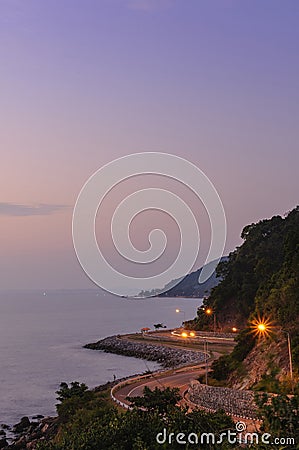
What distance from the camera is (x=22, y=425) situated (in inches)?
1891

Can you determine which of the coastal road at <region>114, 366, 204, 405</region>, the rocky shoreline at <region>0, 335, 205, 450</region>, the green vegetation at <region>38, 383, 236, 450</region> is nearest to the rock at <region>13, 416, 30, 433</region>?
the rocky shoreline at <region>0, 335, 205, 450</region>

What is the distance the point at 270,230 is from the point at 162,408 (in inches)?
2374

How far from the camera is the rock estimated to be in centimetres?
4708

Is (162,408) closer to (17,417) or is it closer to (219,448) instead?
(219,448)

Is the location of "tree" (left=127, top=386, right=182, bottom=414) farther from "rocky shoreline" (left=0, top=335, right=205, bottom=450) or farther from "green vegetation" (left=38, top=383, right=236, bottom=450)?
"rocky shoreline" (left=0, top=335, right=205, bottom=450)

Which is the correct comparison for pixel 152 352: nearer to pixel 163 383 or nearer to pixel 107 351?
pixel 107 351

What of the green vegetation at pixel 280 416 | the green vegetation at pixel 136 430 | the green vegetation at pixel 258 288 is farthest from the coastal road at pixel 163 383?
the green vegetation at pixel 280 416

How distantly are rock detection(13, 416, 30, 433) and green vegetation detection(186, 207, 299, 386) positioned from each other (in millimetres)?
16875

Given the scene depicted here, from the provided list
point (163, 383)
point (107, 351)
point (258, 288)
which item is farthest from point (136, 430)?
point (107, 351)

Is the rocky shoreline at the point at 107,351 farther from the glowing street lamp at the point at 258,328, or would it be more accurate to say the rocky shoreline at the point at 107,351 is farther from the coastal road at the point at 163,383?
the glowing street lamp at the point at 258,328

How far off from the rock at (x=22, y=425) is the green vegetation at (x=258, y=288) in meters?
16.9

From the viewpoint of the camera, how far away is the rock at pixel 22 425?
4708cm

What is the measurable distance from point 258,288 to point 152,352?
22.1 m

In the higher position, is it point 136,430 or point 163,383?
point 136,430
